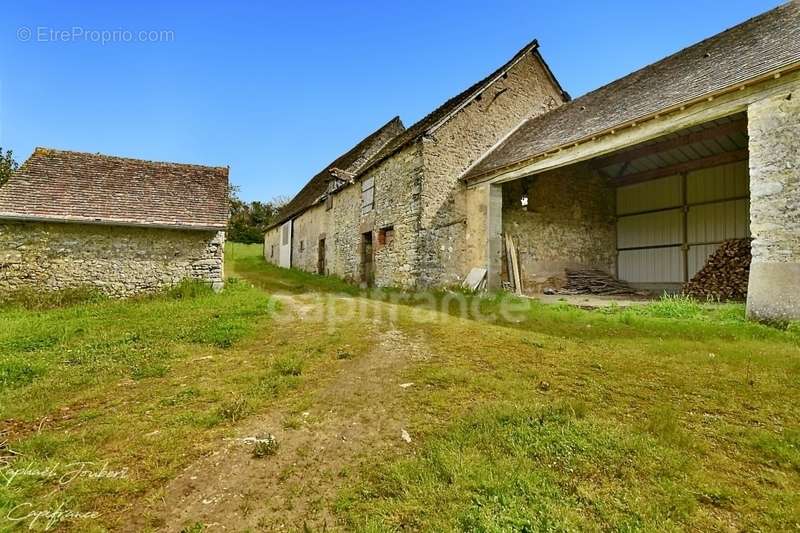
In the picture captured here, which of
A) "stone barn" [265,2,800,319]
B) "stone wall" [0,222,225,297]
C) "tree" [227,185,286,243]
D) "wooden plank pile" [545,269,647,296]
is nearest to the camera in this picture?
"stone barn" [265,2,800,319]

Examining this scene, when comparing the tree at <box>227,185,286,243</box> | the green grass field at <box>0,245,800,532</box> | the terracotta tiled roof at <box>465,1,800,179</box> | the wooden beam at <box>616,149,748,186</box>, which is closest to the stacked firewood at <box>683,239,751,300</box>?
the green grass field at <box>0,245,800,532</box>

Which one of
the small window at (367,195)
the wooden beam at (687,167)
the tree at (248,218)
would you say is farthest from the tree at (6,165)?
the wooden beam at (687,167)

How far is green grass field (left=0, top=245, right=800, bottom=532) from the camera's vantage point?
2.20 meters

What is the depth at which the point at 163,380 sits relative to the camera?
4.38 metres

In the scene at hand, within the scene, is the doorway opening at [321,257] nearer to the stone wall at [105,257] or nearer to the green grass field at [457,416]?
the stone wall at [105,257]

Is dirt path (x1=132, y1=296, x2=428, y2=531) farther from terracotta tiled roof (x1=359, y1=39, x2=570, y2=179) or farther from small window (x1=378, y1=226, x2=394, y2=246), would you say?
terracotta tiled roof (x1=359, y1=39, x2=570, y2=179)

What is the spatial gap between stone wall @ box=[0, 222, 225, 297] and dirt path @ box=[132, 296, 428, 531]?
7.31m

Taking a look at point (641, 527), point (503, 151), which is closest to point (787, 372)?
point (641, 527)

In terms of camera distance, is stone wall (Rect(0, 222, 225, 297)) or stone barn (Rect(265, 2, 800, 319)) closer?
stone barn (Rect(265, 2, 800, 319))

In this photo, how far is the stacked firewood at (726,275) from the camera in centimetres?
859

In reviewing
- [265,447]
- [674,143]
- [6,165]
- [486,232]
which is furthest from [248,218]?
[265,447]

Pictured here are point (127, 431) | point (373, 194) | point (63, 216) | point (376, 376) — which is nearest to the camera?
point (127, 431)

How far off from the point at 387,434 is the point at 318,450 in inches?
21.5

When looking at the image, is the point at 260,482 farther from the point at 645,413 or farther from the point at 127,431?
the point at 645,413
